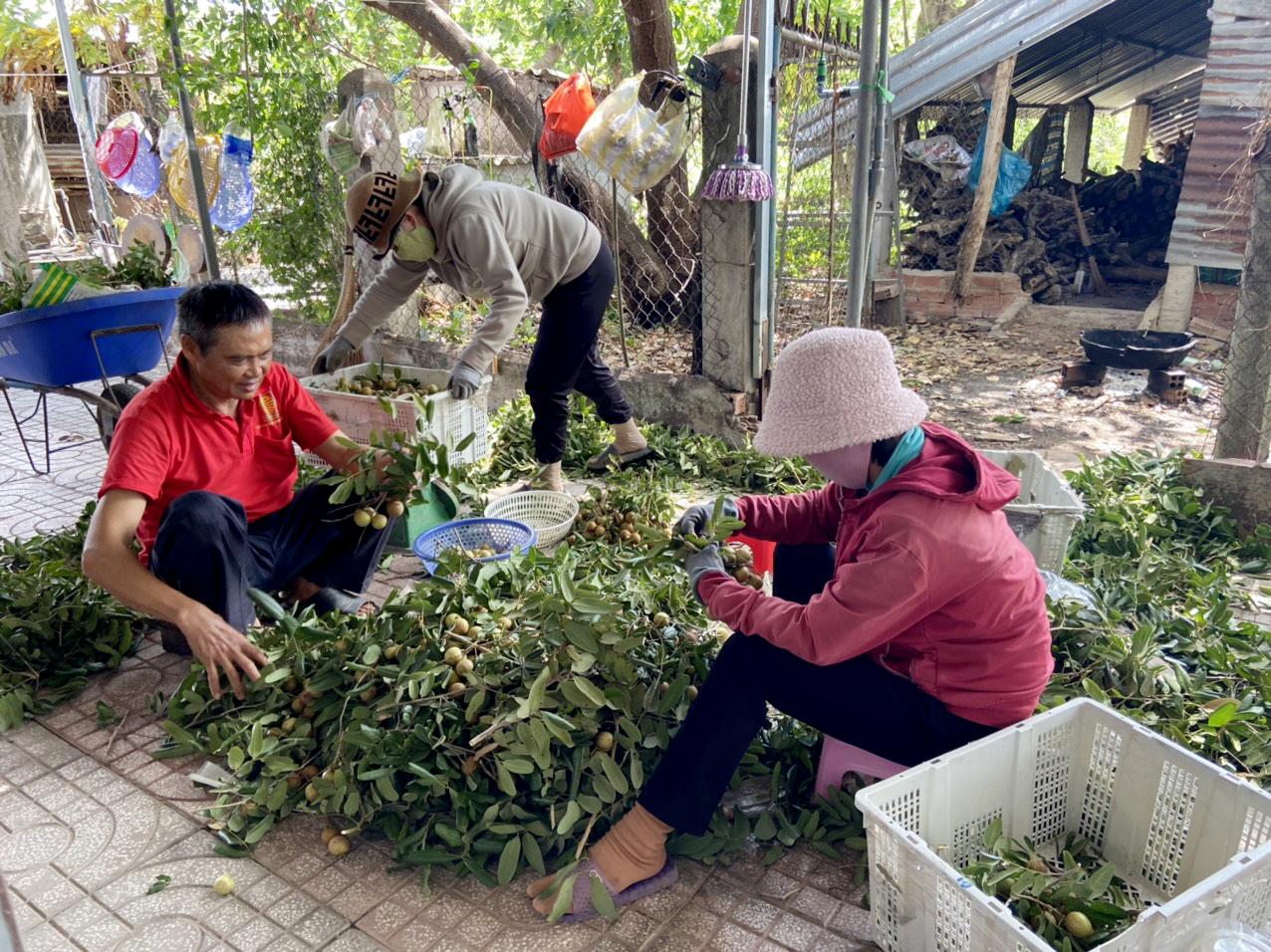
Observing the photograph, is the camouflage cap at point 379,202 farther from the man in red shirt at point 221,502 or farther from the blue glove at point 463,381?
the man in red shirt at point 221,502

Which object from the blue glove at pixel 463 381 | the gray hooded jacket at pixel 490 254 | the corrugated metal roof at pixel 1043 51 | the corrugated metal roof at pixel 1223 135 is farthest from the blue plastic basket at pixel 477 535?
the corrugated metal roof at pixel 1223 135

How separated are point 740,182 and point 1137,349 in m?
3.25

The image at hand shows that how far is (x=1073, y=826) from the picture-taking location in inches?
80.0

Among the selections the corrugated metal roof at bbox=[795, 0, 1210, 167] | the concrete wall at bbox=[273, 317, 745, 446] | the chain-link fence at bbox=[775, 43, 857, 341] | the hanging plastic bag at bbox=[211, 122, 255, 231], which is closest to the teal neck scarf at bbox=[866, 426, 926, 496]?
the concrete wall at bbox=[273, 317, 745, 446]

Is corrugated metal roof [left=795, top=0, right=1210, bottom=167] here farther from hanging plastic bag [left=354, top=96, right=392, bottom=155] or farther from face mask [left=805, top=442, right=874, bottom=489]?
face mask [left=805, top=442, right=874, bottom=489]

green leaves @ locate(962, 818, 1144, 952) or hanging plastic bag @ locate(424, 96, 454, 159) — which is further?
hanging plastic bag @ locate(424, 96, 454, 159)

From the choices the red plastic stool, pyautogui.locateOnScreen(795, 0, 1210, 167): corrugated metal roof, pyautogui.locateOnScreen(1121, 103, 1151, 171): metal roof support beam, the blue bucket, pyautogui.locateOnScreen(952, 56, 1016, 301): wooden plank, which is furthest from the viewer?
pyautogui.locateOnScreen(1121, 103, 1151, 171): metal roof support beam

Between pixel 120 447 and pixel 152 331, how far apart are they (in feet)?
6.72

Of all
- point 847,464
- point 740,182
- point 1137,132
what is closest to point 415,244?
point 740,182

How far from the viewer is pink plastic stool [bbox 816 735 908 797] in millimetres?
2066

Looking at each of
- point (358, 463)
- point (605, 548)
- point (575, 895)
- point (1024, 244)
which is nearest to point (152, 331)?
point (358, 463)

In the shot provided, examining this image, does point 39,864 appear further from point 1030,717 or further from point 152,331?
point 152,331

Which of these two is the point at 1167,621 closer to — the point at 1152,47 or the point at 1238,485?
the point at 1238,485

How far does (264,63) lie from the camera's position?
5.99 meters
